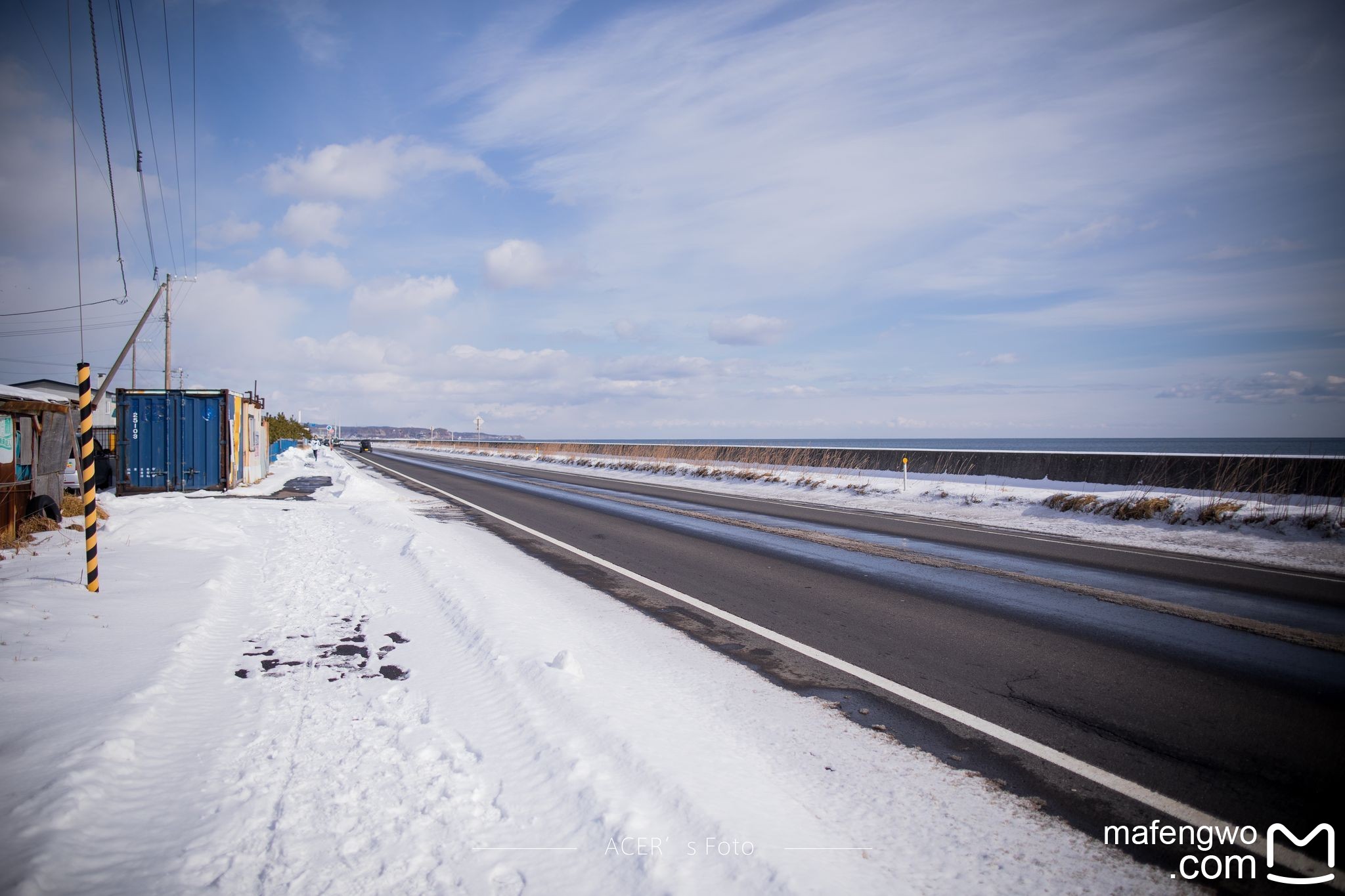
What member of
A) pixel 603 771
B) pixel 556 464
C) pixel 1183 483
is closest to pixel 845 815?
pixel 603 771

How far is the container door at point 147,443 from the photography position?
18.0 m

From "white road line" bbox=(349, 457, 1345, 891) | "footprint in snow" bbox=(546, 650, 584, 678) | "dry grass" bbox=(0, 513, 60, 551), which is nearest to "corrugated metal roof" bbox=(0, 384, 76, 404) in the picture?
"dry grass" bbox=(0, 513, 60, 551)

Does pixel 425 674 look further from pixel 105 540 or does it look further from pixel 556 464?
pixel 556 464

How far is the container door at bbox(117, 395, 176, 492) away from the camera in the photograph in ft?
59.2

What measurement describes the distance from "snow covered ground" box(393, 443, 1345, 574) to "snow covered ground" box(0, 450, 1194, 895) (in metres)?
9.16

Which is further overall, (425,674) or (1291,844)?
(425,674)

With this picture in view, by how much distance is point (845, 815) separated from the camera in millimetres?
3023

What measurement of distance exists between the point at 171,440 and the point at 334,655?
1801 cm

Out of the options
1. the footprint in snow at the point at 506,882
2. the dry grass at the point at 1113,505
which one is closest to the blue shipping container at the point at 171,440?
the footprint in snow at the point at 506,882

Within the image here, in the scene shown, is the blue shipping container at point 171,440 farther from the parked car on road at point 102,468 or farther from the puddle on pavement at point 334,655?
the puddle on pavement at point 334,655

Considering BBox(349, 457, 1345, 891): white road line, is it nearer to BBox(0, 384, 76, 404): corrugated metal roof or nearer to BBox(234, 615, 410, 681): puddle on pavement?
BBox(234, 615, 410, 681): puddle on pavement

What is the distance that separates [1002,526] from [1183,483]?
249 inches

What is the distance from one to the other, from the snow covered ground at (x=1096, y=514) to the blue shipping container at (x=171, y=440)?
15419 mm

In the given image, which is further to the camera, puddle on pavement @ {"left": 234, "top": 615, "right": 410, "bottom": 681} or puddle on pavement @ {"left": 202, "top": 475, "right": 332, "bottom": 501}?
puddle on pavement @ {"left": 202, "top": 475, "right": 332, "bottom": 501}
